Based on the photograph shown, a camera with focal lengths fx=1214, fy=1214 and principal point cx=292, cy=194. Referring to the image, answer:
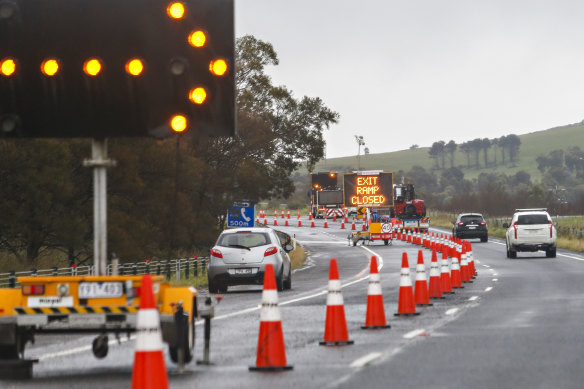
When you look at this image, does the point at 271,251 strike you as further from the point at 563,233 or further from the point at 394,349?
the point at 563,233

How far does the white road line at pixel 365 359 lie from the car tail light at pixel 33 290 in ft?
10.0

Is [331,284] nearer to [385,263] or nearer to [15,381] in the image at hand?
[15,381]

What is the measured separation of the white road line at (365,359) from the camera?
38.8ft

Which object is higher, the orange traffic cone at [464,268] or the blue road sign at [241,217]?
the blue road sign at [241,217]

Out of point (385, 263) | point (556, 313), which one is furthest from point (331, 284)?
point (385, 263)

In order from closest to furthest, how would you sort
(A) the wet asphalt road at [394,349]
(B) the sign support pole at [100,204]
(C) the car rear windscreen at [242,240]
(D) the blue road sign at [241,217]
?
(A) the wet asphalt road at [394,349] → (B) the sign support pole at [100,204] → (C) the car rear windscreen at [242,240] → (D) the blue road sign at [241,217]

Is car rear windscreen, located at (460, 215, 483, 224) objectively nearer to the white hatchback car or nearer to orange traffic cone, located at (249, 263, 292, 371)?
the white hatchback car

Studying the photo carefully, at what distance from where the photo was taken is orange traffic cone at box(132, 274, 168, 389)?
8.42 m

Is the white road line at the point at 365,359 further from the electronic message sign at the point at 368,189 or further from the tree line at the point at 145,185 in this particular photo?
the electronic message sign at the point at 368,189

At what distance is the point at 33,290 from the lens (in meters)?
11.2

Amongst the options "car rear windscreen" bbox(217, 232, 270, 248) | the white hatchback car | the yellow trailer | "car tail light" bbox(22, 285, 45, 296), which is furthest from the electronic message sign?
"car tail light" bbox(22, 285, 45, 296)

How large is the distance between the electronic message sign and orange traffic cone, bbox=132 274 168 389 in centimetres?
6389

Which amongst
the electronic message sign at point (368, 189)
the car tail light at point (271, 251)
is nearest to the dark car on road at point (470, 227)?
the electronic message sign at point (368, 189)

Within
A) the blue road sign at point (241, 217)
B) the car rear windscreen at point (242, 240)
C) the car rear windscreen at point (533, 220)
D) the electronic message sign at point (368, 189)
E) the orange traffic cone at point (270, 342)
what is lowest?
the orange traffic cone at point (270, 342)
